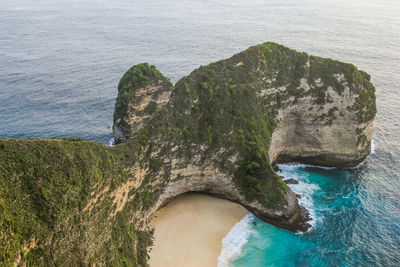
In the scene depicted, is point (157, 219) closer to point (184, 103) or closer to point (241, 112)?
point (184, 103)

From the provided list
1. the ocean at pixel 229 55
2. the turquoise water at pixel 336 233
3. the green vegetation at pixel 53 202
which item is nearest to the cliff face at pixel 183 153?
the green vegetation at pixel 53 202

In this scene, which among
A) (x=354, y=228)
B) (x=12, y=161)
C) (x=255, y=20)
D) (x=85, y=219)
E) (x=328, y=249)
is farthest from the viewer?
(x=255, y=20)

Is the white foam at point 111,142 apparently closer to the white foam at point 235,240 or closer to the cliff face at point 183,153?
the cliff face at point 183,153

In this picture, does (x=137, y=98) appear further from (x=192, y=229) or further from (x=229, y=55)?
(x=229, y=55)

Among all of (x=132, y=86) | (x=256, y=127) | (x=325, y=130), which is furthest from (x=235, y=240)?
(x=132, y=86)

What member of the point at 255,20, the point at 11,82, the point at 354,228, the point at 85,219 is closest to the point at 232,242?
the point at 354,228

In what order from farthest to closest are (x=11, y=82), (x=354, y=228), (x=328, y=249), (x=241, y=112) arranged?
(x=11, y=82) < (x=241, y=112) < (x=354, y=228) < (x=328, y=249)

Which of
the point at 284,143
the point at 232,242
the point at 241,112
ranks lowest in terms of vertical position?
the point at 232,242

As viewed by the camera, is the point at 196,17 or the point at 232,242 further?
the point at 196,17
